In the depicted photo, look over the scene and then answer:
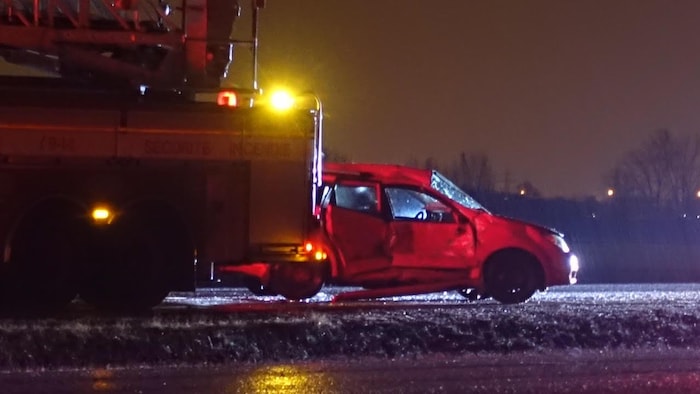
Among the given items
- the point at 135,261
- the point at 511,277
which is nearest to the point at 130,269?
the point at 135,261

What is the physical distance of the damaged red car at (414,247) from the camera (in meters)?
15.2

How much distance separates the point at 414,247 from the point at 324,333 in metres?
4.40

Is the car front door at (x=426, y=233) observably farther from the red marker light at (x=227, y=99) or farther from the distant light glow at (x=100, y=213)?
the distant light glow at (x=100, y=213)

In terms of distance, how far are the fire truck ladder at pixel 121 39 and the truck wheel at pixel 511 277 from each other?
4493 mm

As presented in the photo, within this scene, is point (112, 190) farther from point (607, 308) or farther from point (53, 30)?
point (607, 308)

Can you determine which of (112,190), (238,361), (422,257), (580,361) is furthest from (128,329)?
(422,257)

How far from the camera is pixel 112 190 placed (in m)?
12.9

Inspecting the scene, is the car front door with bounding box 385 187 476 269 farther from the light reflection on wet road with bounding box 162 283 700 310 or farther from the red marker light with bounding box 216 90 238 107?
the red marker light with bounding box 216 90 238 107

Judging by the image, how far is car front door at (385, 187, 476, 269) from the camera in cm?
1527

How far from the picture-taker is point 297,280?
1544 centimetres

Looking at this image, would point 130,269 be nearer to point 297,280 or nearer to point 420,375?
point 297,280

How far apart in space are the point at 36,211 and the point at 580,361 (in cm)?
607

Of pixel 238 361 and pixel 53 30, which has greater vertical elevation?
pixel 53 30

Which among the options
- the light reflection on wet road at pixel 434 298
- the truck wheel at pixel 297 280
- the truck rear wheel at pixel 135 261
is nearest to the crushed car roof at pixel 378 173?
the truck wheel at pixel 297 280
